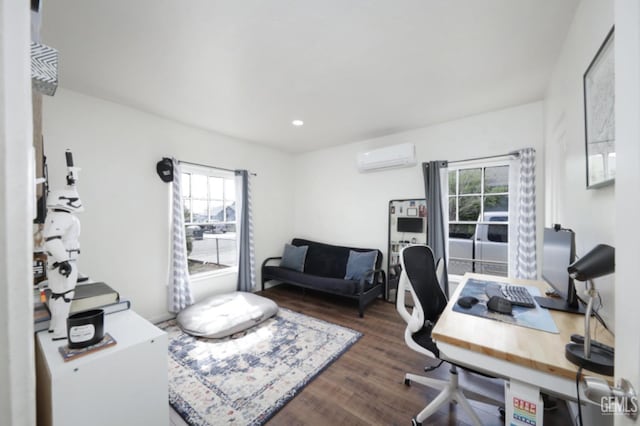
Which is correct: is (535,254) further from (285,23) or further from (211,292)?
(211,292)

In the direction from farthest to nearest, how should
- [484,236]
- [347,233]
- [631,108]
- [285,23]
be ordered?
[347,233], [484,236], [285,23], [631,108]

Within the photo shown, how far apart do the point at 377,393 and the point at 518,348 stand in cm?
119

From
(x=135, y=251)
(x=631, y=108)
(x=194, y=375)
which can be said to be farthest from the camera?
(x=135, y=251)

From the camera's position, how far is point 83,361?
3.29ft

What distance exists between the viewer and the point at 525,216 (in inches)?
105

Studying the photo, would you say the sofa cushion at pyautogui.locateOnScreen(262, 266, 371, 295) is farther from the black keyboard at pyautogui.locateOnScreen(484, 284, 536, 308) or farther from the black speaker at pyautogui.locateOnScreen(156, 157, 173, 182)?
the black speaker at pyautogui.locateOnScreen(156, 157, 173, 182)

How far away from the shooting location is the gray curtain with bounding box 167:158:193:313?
299 cm

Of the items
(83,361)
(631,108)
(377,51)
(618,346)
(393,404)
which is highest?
(377,51)

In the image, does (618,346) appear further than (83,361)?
No

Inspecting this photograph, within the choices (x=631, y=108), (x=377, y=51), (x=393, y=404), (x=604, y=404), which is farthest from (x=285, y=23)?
(x=393, y=404)

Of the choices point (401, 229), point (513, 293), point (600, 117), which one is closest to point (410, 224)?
point (401, 229)

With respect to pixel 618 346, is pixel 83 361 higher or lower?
lower

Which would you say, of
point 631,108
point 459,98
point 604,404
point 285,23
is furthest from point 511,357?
point 459,98

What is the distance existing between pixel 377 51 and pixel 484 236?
2629 millimetres
